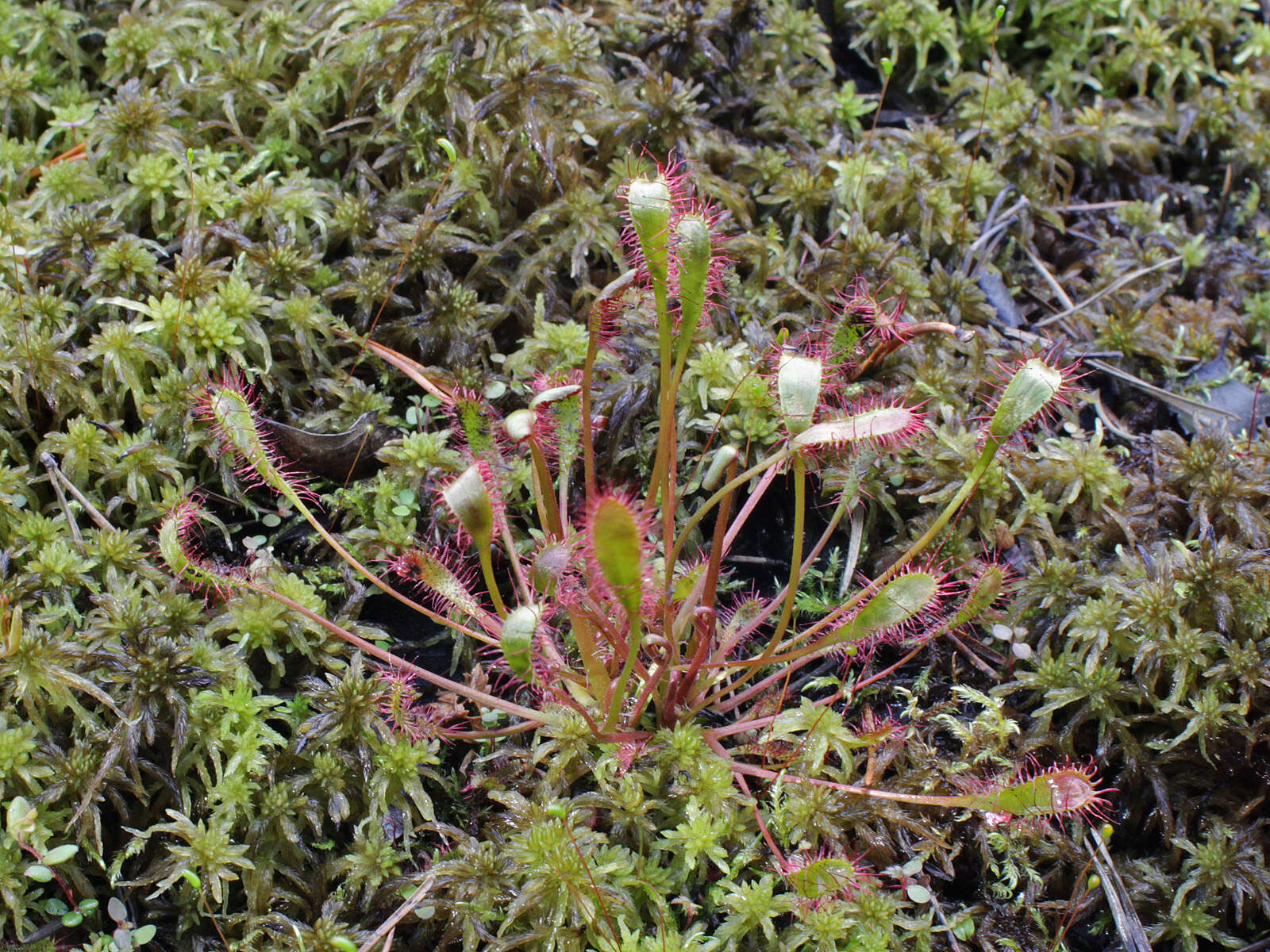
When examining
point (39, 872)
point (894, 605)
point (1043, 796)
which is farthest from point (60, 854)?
point (1043, 796)

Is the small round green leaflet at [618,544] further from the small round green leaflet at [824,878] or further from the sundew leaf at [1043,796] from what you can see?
the sundew leaf at [1043,796]

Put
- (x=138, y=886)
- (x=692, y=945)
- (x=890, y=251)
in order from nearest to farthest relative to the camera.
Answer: (x=692, y=945), (x=138, y=886), (x=890, y=251)

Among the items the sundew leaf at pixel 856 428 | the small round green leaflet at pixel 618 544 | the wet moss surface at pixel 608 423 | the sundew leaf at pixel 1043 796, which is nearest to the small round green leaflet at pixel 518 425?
the small round green leaflet at pixel 618 544

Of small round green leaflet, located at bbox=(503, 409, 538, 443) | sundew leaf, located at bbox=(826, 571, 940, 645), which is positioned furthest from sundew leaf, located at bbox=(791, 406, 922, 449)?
small round green leaflet, located at bbox=(503, 409, 538, 443)

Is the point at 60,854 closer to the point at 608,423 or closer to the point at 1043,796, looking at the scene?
the point at 608,423

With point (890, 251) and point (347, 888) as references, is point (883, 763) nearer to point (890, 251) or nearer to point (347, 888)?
point (347, 888)

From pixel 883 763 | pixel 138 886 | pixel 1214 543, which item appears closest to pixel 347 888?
pixel 138 886

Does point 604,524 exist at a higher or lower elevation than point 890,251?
higher

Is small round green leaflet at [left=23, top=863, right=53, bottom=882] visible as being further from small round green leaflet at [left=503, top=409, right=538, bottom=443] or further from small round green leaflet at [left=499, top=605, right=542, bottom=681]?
small round green leaflet at [left=503, top=409, right=538, bottom=443]
